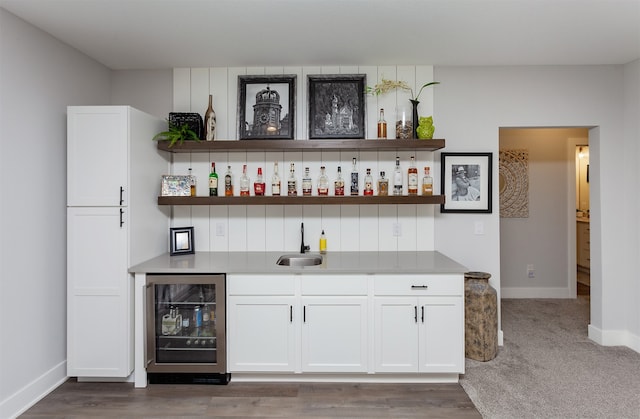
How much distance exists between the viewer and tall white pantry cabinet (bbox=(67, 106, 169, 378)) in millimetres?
2654

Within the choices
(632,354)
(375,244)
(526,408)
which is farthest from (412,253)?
(632,354)

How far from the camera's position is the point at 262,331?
2693 millimetres

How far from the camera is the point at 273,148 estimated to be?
3086 millimetres

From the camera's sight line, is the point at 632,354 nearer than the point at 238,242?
Yes

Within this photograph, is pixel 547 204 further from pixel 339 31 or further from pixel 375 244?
pixel 339 31

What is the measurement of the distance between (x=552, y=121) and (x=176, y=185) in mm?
3290

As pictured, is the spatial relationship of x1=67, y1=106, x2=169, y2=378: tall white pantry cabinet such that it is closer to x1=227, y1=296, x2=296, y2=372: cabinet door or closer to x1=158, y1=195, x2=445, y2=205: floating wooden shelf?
x1=158, y1=195, x2=445, y2=205: floating wooden shelf

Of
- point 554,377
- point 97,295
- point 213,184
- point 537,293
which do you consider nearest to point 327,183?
point 213,184

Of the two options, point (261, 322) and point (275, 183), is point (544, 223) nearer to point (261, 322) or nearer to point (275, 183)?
point (275, 183)

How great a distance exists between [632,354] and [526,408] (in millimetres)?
1514

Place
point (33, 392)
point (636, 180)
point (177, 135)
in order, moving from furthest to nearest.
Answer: point (636, 180) → point (177, 135) → point (33, 392)

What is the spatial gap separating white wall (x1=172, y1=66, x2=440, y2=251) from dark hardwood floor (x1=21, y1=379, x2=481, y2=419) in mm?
1149

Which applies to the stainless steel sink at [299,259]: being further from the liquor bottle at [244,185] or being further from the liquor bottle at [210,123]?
the liquor bottle at [210,123]

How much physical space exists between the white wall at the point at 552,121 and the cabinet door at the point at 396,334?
0.92 m
